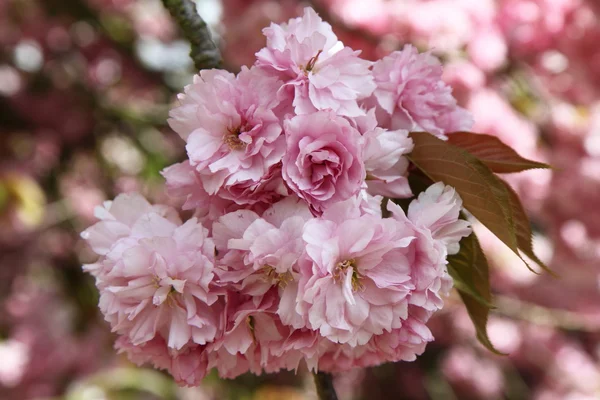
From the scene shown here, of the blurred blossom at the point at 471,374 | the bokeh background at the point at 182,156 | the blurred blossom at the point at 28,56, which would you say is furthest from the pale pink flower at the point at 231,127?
the blurred blossom at the point at 471,374

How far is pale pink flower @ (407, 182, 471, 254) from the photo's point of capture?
0.42 metres

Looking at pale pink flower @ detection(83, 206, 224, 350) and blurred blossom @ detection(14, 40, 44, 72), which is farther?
blurred blossom @ detection(14, 40, 44, 72)

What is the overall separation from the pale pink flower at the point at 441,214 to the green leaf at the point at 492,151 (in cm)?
6

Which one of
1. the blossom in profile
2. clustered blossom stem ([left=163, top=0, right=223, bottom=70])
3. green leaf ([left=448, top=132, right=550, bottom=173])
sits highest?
clustered blossom stem ([left=163, top=0, right=223, bottom=70])

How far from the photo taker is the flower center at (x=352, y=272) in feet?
1.34

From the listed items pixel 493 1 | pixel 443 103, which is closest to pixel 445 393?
pixel 493 1

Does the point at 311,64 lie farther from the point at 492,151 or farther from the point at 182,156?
the point at 182,156

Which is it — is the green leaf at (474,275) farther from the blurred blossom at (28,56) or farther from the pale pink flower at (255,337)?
the blurred blossom at (28,56)

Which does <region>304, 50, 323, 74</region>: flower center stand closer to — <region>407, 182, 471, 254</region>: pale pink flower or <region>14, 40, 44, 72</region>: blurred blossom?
<region>407, 182, 471, 254</region>: pale pink flower

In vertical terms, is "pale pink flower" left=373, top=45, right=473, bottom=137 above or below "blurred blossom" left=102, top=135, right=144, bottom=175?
above

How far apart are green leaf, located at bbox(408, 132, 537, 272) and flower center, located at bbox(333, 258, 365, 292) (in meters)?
0.10

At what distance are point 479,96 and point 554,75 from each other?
0.31 metres

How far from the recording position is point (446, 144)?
443 mm

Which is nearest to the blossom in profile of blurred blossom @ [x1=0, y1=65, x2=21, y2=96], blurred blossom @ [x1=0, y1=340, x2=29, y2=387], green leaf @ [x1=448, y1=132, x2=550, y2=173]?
green leaf @ [x1=448, y1=132, x2=550, y2=173]
